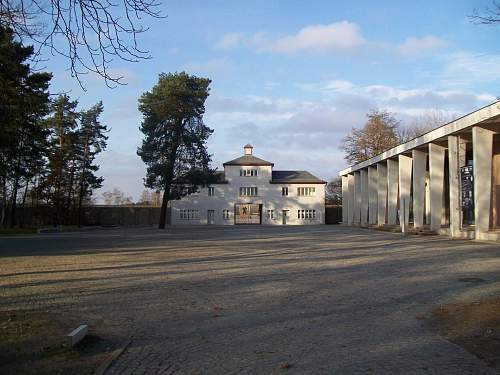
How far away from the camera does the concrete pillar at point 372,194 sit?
45744 millimetres

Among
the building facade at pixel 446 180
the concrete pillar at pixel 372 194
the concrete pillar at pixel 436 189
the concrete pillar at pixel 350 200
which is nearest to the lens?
the building facade at pixel 446 180

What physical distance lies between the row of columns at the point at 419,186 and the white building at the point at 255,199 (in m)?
14.1

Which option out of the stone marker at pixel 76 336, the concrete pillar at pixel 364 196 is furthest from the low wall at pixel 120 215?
the stone marker at pixel 76 336

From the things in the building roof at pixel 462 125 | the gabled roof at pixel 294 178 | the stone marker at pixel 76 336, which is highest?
the gabled roof at pixel 294 178

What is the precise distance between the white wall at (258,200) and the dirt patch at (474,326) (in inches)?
2521

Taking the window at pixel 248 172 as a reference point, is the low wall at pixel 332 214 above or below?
below

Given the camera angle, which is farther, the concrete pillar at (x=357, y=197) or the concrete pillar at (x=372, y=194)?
the concrete pillar at (x=357, y=197)

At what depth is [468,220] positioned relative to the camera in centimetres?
3444

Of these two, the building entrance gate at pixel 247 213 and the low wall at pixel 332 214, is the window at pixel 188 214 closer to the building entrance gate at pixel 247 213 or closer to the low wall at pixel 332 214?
the building entrance gate at pixel 247 213

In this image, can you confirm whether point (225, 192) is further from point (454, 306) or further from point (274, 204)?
point (454, 306)

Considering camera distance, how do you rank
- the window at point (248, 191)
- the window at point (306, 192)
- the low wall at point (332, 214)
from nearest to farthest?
the window at point (248, 191), the window at point (306, 192), the low wall at point (332, 214)

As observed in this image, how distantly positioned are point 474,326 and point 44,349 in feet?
18.9

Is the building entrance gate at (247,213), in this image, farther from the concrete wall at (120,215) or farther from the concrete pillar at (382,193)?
the concrete pillar at (382,193)

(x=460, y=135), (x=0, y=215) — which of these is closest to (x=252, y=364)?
(x=460, y=135)
